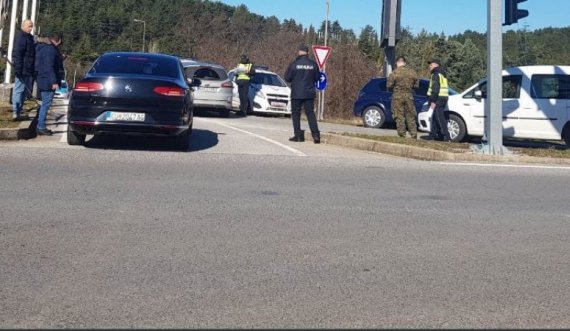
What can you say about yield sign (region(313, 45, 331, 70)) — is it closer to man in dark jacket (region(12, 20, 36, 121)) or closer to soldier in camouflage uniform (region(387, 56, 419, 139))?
soldier in camouflage uniform (region(387, 56, 419, 139))

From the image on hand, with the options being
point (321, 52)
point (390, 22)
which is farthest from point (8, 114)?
point (390, 22)

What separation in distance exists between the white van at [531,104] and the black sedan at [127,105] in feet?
24.8

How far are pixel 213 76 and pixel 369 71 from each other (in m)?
11.8

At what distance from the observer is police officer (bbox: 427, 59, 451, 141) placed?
1554cm

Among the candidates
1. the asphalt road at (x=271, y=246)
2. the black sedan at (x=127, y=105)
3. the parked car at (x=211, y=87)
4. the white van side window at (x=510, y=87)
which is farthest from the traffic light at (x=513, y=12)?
the parked car at (x=211, y=87)

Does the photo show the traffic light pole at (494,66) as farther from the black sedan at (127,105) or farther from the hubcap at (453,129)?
the black sedan at (127,105)

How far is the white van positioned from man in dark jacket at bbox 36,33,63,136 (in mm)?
8823

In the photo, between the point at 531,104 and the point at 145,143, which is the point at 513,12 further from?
the point at 145,143

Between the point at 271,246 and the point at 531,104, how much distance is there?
37.3 feet

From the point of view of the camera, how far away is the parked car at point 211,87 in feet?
67.2

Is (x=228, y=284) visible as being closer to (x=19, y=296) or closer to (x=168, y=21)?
(x=19, y=296)

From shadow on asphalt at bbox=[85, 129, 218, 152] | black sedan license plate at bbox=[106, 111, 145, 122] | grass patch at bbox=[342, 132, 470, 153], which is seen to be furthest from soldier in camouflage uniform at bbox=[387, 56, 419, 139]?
black sedan license plate at bbox=[106, 111, 145, 122]

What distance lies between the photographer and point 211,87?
20516mm

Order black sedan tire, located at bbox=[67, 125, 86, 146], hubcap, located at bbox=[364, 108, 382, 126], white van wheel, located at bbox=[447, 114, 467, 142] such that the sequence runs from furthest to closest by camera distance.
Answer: hubcap, located at bbox=[364, 108, 382, 126], white van wheel, located at bbox=[447, 114, 467, 142], black sedan tire, located at bbox=[67, 125, 86, 146]
